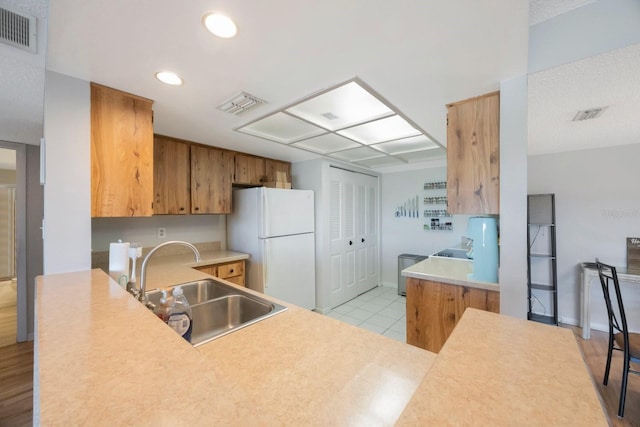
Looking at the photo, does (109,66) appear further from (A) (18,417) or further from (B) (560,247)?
(B) (560,247)

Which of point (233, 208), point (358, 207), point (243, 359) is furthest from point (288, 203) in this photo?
point (243, 359)

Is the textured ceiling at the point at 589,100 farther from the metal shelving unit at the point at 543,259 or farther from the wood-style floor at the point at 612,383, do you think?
the wood-style floor at the point at 612,383

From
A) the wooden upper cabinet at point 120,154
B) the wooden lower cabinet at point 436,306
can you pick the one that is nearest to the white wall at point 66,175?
the wooden upper cabinet at point 120,154

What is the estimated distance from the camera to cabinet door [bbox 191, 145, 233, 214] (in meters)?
2.71

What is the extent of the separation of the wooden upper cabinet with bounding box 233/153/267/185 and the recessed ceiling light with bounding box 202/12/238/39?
6.82 feet

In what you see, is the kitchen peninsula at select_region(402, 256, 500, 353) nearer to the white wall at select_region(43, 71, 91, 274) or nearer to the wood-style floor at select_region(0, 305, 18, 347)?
the white wall at select_region(43, 71, 91, 274)

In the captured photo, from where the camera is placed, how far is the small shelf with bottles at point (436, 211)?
155 inches

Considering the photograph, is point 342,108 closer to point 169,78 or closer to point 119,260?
point 169,78

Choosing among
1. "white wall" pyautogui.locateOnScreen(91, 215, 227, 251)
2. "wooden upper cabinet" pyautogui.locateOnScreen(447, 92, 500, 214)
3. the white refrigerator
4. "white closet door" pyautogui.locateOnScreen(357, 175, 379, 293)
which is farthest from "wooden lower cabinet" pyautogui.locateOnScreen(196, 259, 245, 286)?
"wooden upper cabinet" pyautogui.locateOnScreen(447, 92, 500, 214)

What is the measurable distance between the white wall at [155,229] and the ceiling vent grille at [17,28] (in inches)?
65.1

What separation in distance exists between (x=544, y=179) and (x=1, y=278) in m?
8.62

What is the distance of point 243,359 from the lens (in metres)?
0.81

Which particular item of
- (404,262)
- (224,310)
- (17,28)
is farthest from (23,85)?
(404,262)

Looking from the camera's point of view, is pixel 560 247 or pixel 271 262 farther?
pixel 560 247
